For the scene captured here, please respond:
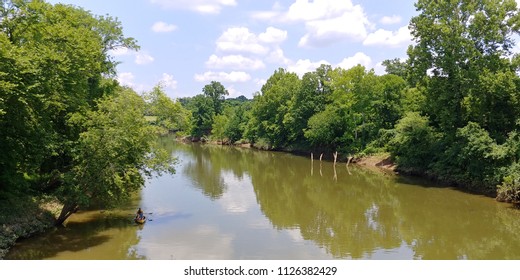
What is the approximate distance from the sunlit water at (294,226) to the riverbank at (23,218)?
55 cm

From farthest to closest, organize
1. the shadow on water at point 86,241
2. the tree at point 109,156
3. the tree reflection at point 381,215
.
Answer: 1. the tree at point 109,156
2. the tree reflection at point 381,215
3. the shadow on water at point 86,241

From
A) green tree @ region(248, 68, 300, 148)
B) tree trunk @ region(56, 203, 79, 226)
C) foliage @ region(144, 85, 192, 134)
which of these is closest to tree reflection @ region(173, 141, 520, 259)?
foliage @ region(144, 85, 192, 134)

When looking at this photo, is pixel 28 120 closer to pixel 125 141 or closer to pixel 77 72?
pixel 125 141

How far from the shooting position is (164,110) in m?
44.5

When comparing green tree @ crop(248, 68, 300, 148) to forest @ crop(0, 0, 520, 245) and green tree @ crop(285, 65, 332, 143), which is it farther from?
forest @ crop(0, 0, 520, 245)

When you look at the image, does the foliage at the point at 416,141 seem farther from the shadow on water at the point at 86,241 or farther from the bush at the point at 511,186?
the shadow on water at the point at 86,241

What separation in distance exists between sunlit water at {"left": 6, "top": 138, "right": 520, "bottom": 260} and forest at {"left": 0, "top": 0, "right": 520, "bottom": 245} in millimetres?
1974

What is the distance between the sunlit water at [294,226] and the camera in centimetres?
1959

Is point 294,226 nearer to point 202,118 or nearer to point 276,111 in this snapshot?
point 276,111

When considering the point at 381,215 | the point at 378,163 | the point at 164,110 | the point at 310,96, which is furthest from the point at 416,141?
the point at 310,96

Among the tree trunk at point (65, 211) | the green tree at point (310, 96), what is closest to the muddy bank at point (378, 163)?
the green tree at point (310, 96)

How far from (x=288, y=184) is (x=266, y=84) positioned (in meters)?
55.0

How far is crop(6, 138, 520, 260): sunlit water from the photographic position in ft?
64.3

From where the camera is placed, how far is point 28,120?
1966 centimetres
